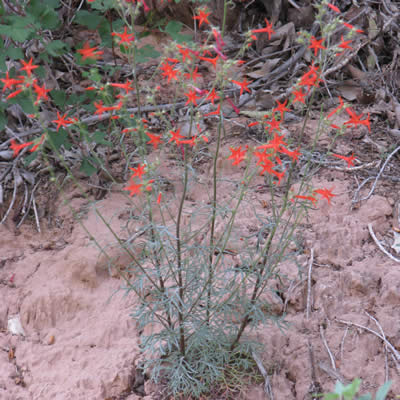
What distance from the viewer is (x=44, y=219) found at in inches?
128

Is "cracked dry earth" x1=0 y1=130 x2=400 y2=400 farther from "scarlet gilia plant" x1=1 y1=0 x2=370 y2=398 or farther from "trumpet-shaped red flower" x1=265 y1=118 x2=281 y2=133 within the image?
"trumpet-shaped red flower" x1=265 y1=118 x2=281 y2=133

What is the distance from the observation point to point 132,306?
2697mm

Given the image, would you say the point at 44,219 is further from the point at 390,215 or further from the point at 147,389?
the point at 390,215

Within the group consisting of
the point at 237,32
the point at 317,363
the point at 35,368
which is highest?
the point at 237,32

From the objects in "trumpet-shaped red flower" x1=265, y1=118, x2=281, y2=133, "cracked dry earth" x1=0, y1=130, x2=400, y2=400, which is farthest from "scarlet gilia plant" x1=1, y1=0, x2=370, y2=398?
"cracked dry earth" x1=0, y1=130, x2=400, y2=400

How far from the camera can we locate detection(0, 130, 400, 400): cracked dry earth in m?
2.22

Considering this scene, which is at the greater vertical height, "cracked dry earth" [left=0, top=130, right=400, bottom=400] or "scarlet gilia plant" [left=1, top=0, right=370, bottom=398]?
"scarlet gilia plant" [left=1, top=0, right=370, bottom=398]

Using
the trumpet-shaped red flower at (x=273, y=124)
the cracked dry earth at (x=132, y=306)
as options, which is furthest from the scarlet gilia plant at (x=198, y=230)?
the cracked dry earth at (x=132, y=306)

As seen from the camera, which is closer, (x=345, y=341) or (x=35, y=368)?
(x=345, y=341)

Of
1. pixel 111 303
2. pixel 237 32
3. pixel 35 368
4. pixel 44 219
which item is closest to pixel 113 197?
pixel 44 219

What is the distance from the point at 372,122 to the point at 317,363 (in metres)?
1.96

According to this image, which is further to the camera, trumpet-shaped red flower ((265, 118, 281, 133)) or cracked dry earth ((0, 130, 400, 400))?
cracked dry earth ((0, 130, 400, 400))

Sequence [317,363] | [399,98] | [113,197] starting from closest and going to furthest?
1. [317,363]
2. [113,197]
3. [399,98]

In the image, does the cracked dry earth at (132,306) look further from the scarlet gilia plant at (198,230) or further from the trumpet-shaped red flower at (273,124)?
the trumpet-shaped red flower at (273,124)
